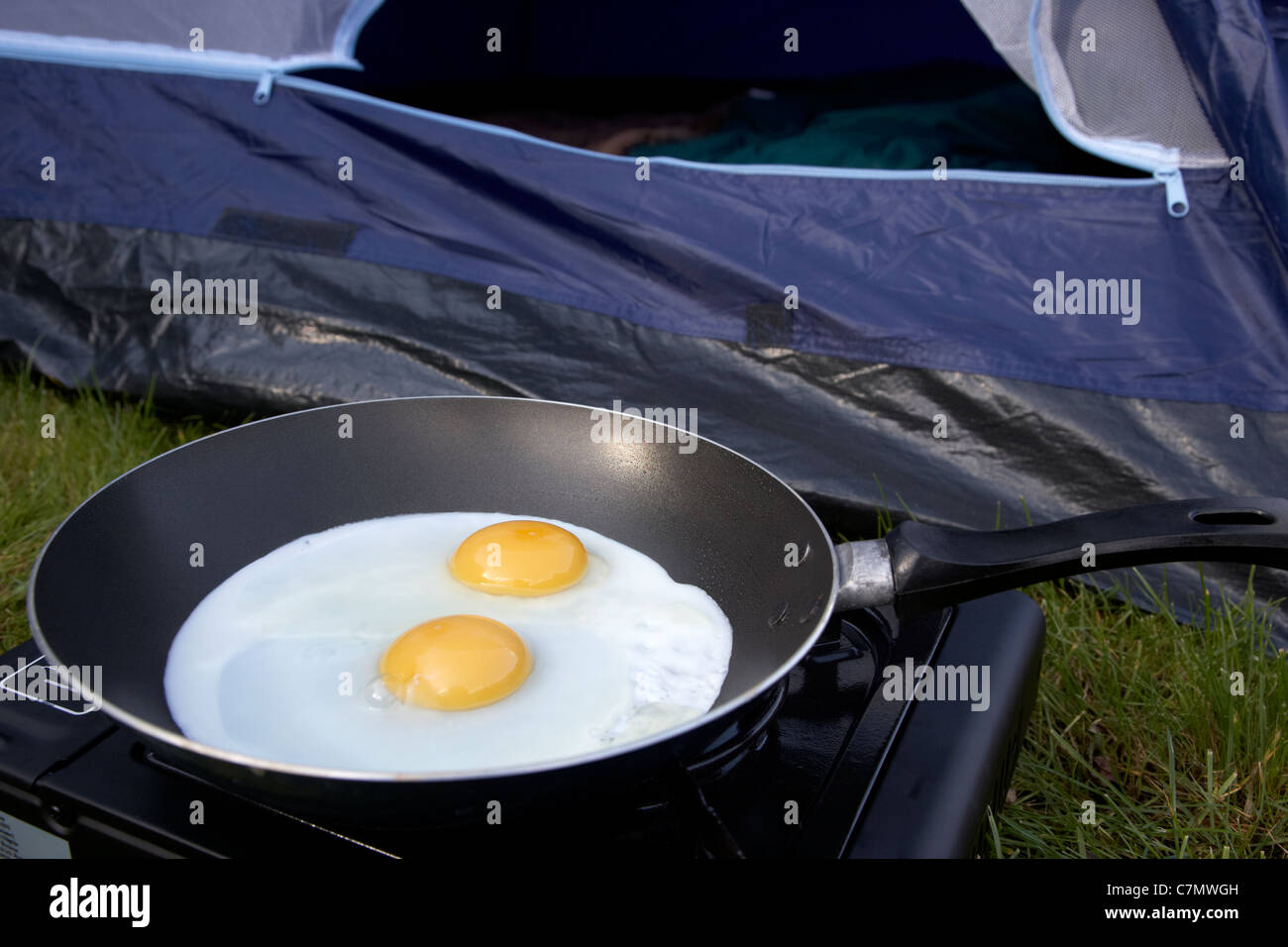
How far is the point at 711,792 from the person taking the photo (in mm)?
913

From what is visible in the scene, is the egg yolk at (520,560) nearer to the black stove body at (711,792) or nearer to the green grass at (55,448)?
the black stove body at (711,792)

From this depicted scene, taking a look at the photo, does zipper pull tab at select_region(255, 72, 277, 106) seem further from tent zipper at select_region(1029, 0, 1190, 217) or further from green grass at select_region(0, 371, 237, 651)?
tent zipper at select_region(1029, 0, 1190, 217)

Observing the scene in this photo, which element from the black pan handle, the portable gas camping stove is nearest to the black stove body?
the portable gas camping stove

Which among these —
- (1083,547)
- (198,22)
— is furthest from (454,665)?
(198,22)

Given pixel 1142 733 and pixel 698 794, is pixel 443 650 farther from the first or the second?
pixel 1142 733

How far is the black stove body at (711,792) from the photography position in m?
0.85

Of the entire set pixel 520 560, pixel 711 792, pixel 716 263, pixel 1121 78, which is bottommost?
pixel 711 792

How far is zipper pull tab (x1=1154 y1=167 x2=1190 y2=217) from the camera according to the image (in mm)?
1714

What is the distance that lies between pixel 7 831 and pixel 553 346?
1.22 meters

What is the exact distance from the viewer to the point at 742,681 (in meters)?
1.06

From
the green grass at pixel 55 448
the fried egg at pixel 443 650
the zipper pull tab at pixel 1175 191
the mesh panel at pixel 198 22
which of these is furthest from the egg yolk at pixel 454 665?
the mesh panel at pixel 198 22

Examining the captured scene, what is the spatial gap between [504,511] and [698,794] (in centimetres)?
58
